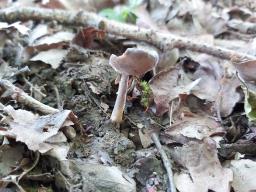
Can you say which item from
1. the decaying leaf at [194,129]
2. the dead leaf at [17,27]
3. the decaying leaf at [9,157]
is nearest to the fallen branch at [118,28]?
the dead leaf at [17,27]

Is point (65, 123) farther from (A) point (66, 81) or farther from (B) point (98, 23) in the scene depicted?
(B) point (98, 23)

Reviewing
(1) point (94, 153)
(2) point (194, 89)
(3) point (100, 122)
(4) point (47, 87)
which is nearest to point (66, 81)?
(4) point (47, 87)

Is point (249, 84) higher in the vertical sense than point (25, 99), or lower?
higher

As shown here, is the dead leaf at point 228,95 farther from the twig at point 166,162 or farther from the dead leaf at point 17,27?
the dead leaf at point 17,27

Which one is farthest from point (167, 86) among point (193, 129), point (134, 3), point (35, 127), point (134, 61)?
point (134, 3)

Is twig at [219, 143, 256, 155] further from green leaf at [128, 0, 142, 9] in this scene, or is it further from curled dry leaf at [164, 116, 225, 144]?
green leaf at [128, 0, 142, 9]

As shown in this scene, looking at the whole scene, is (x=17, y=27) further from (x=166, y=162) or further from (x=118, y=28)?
(x=166, y=162)
